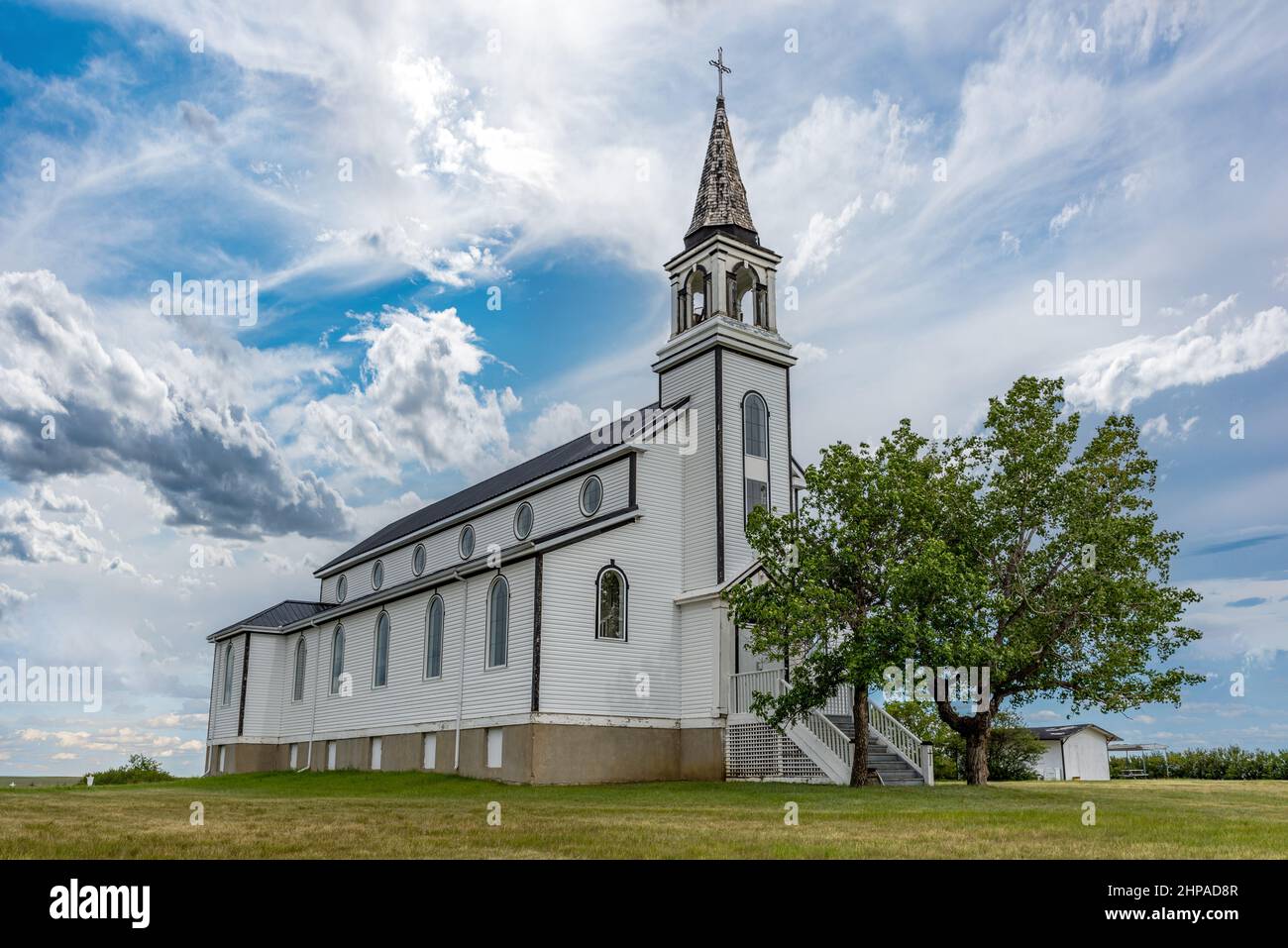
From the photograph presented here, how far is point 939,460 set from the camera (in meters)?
32.1

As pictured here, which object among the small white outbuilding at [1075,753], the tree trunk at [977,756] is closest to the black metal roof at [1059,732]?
the small white outbuilding at [1075,753]

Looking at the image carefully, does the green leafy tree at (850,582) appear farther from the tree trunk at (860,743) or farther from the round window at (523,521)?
the round window at (523,521)

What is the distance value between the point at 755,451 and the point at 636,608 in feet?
21.4

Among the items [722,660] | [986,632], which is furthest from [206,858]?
[722,660]

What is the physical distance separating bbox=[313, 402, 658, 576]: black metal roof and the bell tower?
2934 mm

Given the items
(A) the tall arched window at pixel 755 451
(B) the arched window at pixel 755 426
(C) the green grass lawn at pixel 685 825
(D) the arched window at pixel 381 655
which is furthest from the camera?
(D) the arched window at pixel 381 655

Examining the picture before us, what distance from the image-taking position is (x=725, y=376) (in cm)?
3553

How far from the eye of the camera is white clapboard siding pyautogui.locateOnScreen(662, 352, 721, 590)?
3416 cm

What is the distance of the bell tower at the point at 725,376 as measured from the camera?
1352 inches

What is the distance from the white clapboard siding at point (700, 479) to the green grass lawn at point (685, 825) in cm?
872

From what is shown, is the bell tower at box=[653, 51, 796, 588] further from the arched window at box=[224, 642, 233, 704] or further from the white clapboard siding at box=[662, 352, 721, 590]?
the arched window at box=[224, 642, 233, 704]

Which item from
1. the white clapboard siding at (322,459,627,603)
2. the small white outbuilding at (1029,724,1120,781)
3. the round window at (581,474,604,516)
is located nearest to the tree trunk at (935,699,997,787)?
the white clapboard siding at (322,459,627,603)
